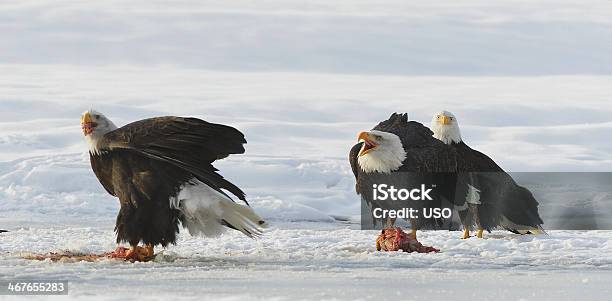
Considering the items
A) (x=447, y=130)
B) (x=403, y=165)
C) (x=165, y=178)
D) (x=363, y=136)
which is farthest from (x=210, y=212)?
(x=447, y=130)

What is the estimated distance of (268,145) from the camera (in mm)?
16609

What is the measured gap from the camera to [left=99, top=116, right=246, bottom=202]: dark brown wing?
7.83 meters

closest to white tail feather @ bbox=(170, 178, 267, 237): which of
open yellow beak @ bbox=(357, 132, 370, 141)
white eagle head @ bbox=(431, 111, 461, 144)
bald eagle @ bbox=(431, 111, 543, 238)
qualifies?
open yellow beak @ bbox=(357, 132, 370, 141)

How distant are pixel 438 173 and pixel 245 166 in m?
5.43

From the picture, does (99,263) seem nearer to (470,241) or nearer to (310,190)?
(470,241)

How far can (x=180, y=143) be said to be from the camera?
7.91 m

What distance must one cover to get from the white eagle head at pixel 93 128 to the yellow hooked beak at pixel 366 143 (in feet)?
6.30

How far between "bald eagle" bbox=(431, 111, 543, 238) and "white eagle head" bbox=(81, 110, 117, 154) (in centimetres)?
293

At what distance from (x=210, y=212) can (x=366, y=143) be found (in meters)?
1.64

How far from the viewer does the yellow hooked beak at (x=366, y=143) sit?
9.06 meters

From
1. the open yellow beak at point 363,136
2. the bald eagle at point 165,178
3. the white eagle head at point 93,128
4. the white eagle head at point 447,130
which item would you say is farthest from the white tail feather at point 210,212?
the white eagle head at point 447,130

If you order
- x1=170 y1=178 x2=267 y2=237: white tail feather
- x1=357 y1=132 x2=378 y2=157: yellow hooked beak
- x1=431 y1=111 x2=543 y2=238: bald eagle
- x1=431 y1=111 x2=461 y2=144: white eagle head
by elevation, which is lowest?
x1=170 y1=178 x2=267 y2=237: white tail feather

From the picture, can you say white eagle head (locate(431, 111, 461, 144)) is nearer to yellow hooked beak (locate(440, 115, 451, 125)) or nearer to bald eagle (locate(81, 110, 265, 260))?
yellow hooked beak (locate(440, 115, 451, 125))

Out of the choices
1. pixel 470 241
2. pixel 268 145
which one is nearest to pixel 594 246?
pixel 470 241
